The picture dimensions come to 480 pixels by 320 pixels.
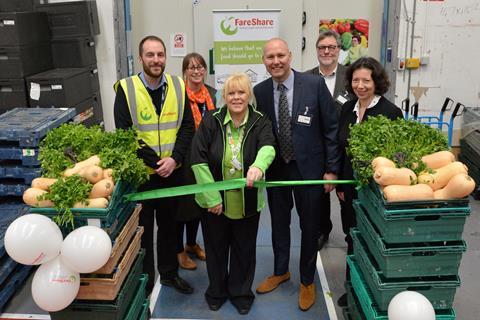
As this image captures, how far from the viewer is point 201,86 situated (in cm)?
375

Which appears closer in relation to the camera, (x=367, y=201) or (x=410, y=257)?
(x=410, y=257)

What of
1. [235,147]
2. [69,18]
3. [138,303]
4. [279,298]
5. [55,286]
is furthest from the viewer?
[69,18]

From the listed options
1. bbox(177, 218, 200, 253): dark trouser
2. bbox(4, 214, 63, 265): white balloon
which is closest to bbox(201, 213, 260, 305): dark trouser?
bbox(177, 218, 200, 253): dark trouser

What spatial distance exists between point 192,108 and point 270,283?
4.77 feet

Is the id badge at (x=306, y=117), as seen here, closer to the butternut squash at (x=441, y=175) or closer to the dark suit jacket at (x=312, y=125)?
the dark suit jacket at (x=312, y=125)

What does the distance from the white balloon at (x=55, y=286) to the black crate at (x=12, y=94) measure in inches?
124

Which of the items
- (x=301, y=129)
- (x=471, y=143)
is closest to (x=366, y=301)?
(x=301, y=129)

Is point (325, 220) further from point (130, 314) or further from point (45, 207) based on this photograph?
point (45, 207)

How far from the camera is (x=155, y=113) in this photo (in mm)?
3127

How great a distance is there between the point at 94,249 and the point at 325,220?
2527 mm

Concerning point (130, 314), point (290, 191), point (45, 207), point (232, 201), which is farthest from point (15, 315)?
point (290, 191)

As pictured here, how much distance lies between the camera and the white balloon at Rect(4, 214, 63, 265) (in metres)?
2.18

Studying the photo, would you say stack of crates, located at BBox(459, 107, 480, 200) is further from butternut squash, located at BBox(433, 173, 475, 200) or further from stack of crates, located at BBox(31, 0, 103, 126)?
stack of crates, located at BBox(31, 0, 103, 126)

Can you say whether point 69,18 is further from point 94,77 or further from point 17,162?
point 17,162
